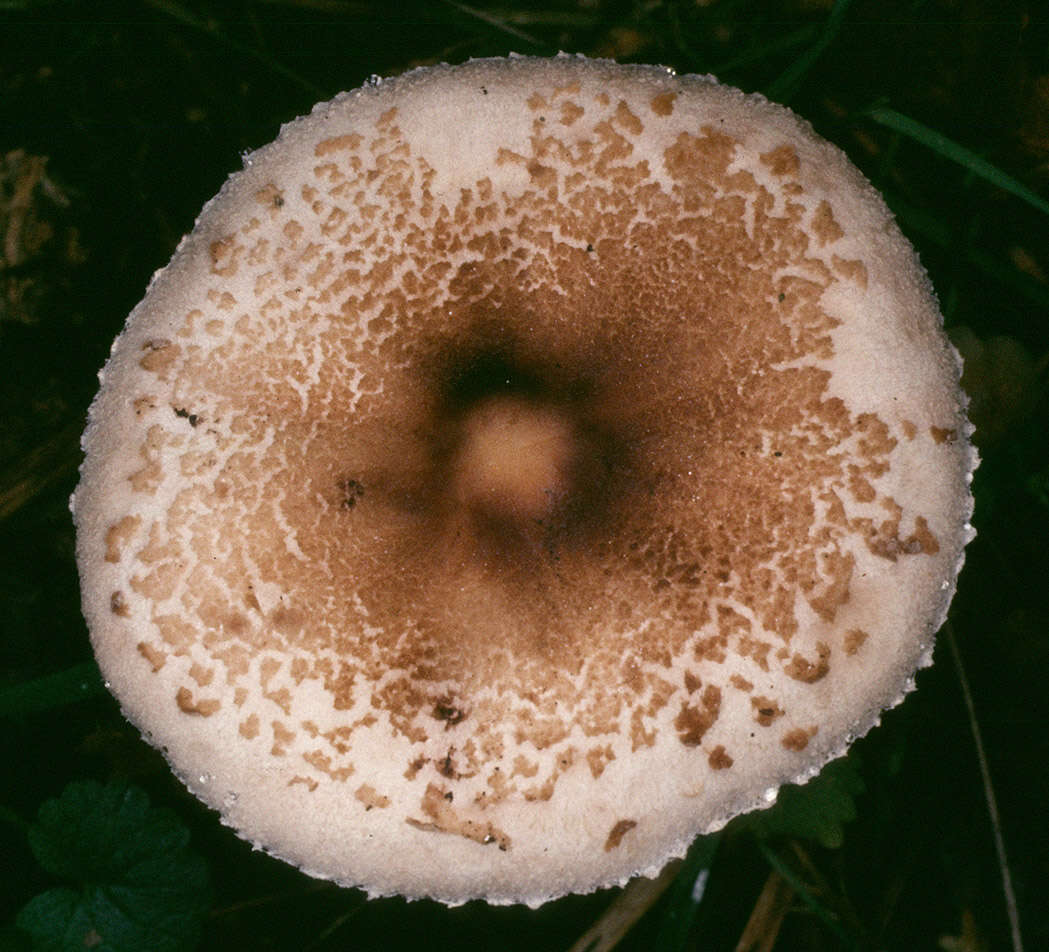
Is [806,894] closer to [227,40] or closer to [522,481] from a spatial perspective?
[522,481]

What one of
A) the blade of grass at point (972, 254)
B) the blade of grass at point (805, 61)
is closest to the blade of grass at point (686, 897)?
the blade of grass at point (972, 254)

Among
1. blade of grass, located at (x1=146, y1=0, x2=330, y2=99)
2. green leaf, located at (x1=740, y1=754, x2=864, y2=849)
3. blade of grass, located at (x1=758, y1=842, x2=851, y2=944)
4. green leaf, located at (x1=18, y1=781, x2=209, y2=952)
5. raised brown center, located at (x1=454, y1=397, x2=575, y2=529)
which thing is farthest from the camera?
blade of grass, located at (x1=146, y1=0, x2=330, y2=99)

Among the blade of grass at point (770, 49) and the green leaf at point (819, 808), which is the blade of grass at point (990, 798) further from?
the blade of grass at point (770, 49)

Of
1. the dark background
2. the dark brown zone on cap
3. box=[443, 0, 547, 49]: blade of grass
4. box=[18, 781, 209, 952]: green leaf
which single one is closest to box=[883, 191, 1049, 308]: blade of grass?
the dark background

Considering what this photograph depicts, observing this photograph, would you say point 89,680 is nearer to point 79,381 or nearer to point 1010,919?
point 79,381

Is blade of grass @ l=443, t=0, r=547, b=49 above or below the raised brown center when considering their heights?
above

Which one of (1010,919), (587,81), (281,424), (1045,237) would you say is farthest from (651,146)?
(1010,919)

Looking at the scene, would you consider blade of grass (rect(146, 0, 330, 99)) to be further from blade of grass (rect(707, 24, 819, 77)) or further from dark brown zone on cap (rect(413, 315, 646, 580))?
dark brown zone on cap (rect(413, 315, 646, 580))

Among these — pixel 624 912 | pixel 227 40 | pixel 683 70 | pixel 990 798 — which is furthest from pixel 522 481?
pixel 227 40
